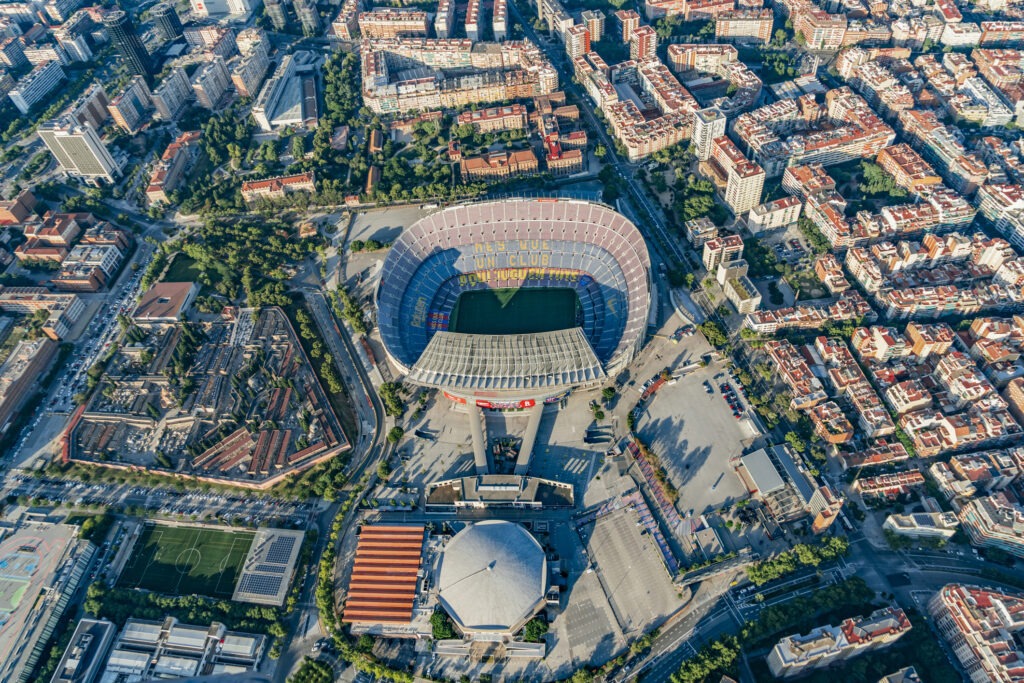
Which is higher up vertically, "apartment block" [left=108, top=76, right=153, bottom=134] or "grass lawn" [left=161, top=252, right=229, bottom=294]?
"apartment block" [left=108, top=76, right=153, bottom=134]

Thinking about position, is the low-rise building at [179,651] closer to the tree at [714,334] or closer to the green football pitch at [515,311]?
the green football pitch at [515,311]

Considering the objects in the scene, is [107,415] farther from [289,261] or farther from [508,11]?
[508,11]

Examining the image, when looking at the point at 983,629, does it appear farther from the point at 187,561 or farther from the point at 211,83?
the point at 211,83

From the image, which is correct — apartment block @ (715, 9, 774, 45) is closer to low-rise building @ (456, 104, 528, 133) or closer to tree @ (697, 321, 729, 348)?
low-rise building @ (456, 104, 528, 133)

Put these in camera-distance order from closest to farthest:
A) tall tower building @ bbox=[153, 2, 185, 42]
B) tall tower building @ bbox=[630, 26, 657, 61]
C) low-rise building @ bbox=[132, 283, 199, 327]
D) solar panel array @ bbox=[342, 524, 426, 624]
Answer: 1. solar panel array @ bbox=[342, 524, 426, 624]
2. low-rise building @ bbox=[132, 283, 199, 327]
3. tall tower building @ bbox=[630, 26, 657, 61]
4. tall tower building @ bbox=[153, 2, 185, 42]

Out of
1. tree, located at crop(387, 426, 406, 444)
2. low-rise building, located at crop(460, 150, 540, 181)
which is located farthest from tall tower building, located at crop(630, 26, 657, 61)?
tree, located at crop(387, 426, 406, 444)

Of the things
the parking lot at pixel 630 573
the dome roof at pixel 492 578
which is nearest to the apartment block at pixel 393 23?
the dome roof at pixel 492 578

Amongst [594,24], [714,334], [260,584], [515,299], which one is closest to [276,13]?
[594,24]
